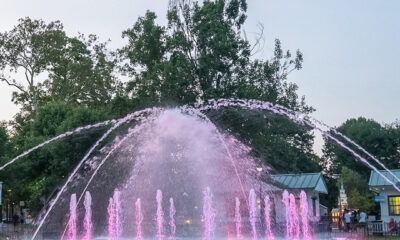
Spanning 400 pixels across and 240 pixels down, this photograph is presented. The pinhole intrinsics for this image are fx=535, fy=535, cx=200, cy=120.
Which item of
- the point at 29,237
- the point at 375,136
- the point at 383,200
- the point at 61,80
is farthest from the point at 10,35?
the point at 375,136

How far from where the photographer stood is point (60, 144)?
34.8 m

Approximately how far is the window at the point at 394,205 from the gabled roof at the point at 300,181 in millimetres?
6255

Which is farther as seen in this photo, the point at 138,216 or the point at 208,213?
the point at 208,213

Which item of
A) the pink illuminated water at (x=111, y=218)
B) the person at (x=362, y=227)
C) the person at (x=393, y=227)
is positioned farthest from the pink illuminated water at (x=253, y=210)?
the pink illuminated water at (x=111, y=218)

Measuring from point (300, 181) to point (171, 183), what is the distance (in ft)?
43.6

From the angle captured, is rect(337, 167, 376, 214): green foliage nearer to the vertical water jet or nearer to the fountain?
the fountain

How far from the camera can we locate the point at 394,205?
3425 cm

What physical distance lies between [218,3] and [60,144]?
45.8 feet

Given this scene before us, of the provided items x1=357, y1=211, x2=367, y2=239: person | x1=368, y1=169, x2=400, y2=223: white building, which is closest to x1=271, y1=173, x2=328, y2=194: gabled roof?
x1=368, y1=169, x2=400, y2=223: white building

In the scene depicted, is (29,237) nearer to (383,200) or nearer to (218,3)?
(218,3)

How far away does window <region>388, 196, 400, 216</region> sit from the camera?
34125 millimetres

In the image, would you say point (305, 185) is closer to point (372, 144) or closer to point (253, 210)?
point (253, 210)

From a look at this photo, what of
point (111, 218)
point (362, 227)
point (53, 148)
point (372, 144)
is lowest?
point (362, 227)

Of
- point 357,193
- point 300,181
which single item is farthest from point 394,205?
point 357,193
